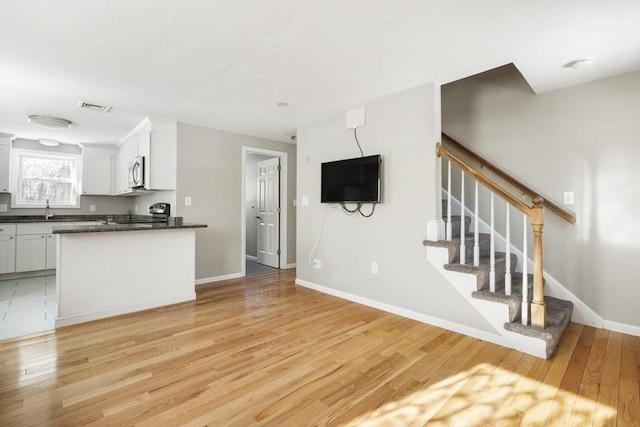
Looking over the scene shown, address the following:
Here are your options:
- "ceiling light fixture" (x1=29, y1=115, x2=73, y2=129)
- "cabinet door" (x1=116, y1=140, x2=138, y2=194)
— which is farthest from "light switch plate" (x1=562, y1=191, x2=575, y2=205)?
"ceiling light fixture" (x1=29, y1=115, x2=73, y2=129)

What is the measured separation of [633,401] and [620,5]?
2256 millimetres

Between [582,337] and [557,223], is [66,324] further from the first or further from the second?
[557,223]

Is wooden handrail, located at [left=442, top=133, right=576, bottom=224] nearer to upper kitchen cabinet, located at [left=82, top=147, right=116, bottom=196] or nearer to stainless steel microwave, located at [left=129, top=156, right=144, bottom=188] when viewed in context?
stainless steel microwave, located at [left=129, top=156, right=144, bottom=188]

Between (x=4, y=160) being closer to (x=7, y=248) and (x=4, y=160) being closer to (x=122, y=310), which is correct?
(x=7, y=248)

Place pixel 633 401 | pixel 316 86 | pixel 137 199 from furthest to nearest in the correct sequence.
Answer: pixel 137 199 → pixel 316 86 → pixel 633 401

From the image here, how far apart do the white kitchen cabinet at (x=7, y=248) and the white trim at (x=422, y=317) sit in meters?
4.71

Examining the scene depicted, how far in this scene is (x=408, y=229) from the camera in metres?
3.05

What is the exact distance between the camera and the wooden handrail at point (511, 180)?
2.89 m

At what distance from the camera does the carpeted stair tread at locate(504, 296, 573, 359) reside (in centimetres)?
219

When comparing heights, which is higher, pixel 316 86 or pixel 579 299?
pixel 316 86

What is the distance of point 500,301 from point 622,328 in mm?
1271

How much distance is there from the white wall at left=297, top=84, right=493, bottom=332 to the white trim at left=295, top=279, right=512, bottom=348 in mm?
33

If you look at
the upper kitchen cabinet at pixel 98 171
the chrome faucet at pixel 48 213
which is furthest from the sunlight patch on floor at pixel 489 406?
the chrome faucet at pixel 48 213

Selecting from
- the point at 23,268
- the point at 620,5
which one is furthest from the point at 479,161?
the point at 23,268
